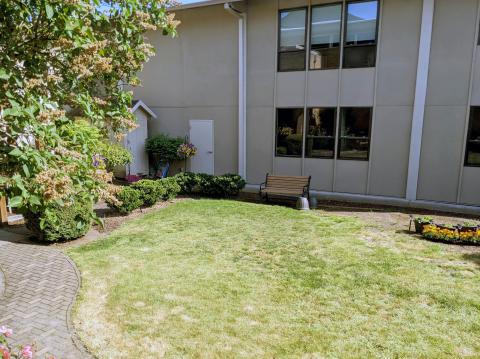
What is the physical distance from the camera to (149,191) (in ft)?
33.8

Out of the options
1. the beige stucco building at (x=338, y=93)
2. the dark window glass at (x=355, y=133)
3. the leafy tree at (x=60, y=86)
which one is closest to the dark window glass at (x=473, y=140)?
the beige stucco building at (x=338, y=93)

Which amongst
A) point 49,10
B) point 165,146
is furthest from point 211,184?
point 49,10

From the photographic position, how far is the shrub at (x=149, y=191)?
10.2m

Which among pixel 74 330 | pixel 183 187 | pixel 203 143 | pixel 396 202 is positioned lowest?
pixel 74 330

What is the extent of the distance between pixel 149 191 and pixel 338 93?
6328 mm

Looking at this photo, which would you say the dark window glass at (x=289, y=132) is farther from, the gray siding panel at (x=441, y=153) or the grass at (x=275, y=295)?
the grass at (x=275, y=295)

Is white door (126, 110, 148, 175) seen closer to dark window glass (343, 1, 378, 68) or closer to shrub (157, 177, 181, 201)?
shrub (157, 177, 181, 201)

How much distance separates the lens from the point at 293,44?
1196cm

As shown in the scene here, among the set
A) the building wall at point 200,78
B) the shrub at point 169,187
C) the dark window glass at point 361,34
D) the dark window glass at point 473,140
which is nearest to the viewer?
the dark window glass at point 473,140

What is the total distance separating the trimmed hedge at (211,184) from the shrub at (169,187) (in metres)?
0.53

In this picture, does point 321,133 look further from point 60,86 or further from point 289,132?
point 60,86

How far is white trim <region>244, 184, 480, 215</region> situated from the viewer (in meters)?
10.4

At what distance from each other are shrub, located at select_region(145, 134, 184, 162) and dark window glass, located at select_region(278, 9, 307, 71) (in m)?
4.61

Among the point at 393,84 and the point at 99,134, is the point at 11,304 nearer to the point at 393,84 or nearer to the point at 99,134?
the point at 99,134
